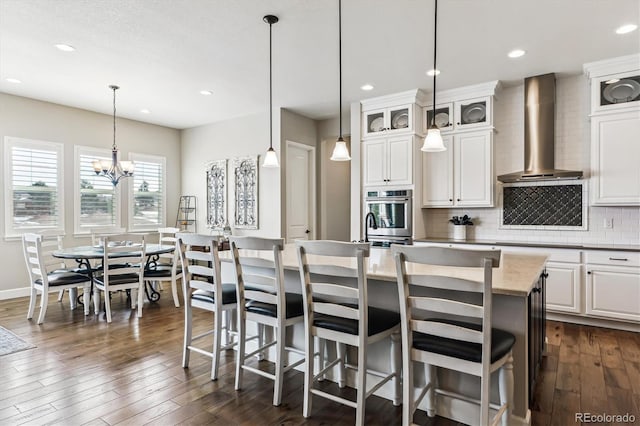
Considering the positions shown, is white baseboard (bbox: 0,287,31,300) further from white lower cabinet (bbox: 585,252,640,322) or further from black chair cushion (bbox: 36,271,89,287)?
white lower cabinet (bbox: 585,252,640,322)

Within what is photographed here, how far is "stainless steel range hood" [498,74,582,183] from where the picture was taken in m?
4.26

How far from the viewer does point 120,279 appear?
428 cm

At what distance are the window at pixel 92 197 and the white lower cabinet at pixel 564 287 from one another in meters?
6.41

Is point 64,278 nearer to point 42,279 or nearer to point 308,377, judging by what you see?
point 42,279

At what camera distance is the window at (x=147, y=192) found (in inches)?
257

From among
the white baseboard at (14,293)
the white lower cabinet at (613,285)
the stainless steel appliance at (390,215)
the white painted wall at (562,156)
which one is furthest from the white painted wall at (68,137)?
the white lower cabinet at (613,285)

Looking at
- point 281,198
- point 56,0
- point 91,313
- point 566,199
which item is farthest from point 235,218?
point 566,199

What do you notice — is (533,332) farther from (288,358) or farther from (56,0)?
(56,0)

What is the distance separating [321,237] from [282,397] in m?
4.28

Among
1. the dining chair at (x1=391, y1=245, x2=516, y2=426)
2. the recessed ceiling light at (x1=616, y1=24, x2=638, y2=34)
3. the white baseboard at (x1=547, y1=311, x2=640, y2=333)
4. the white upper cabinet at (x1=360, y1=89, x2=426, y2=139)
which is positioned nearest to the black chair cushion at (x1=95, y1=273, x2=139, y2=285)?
the white upper cabinet at (x1=360, y1=89, x2=426, y2=139)

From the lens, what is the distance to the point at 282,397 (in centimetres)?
238

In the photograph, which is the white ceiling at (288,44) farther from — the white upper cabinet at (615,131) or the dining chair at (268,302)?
the dining chair at (268,302)

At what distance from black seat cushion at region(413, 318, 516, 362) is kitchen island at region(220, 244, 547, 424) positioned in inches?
4.4

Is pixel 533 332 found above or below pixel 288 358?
above
